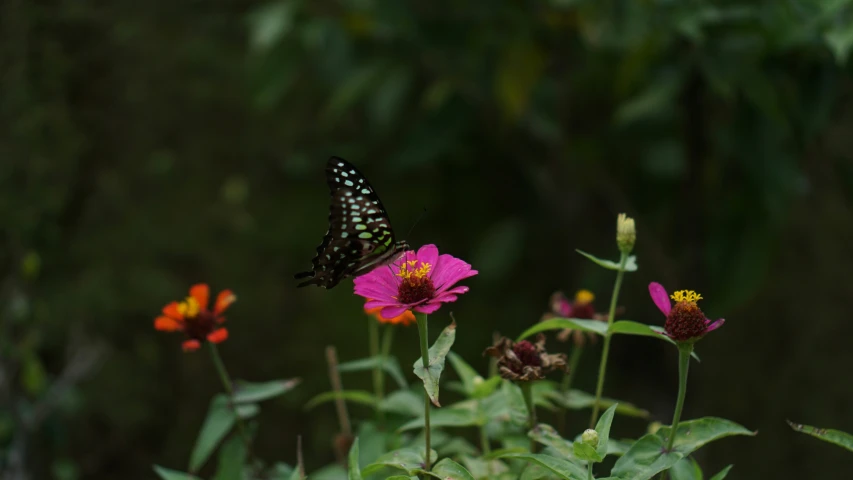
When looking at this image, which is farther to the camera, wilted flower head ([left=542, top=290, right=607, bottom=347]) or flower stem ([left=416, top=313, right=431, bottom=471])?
wilted flower head ([left=542, top=290, right=607, bottom=347])

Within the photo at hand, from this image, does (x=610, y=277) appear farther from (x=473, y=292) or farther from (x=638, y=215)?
(x=473, y=292)

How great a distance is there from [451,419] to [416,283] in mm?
137

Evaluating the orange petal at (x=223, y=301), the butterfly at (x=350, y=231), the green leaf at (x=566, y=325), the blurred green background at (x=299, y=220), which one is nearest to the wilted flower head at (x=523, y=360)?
the green leaf at (x=566, y=325)

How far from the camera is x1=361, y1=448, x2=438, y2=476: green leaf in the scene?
1.75 feet

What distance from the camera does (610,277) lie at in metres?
1.55

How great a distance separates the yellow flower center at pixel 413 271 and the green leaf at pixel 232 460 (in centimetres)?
23

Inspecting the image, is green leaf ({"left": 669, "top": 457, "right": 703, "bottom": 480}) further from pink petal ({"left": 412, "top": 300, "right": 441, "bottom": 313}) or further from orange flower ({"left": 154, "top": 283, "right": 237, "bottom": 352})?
orange flower ({"left": 154, "top": 283, "right": 237, "bottom": 352})

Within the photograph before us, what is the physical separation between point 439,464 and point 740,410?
1.52m

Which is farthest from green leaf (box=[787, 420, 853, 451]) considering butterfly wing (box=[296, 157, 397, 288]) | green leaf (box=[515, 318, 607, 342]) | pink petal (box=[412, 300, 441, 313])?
butterfly wing (box=[296, 157, 397, 288])

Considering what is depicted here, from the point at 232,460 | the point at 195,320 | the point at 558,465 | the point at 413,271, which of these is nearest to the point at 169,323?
the point at 195,320

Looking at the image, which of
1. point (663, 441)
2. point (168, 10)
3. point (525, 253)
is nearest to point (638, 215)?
point (525, 253)

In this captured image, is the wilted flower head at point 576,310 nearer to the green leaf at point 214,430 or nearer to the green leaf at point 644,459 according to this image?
the green leaf at point 644,459

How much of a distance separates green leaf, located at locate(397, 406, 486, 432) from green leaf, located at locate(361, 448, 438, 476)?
0.03 meters

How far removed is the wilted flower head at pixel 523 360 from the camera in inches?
22.6
